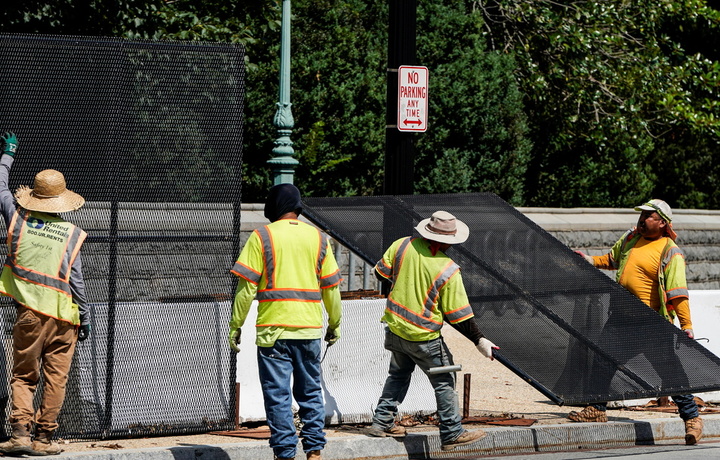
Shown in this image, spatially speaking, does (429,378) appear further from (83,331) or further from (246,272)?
(83,331)

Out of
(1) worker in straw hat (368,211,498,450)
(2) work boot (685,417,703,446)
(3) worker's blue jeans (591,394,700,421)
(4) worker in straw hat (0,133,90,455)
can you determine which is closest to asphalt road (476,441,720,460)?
(2) work boot (685,417,703,446)

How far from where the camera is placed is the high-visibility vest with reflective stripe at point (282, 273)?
6.58 metres

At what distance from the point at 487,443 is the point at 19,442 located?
319 cm

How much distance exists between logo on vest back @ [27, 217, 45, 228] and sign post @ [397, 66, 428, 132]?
3515mm

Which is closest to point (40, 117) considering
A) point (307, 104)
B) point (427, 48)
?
point (307, 104)

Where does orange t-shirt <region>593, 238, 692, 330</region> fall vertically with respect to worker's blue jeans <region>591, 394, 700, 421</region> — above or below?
above

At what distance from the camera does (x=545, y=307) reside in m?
7.98

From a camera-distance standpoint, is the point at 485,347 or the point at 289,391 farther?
the point at 485,347

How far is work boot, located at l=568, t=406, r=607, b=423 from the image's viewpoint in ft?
28.1

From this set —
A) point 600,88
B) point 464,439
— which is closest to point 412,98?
point 464,439

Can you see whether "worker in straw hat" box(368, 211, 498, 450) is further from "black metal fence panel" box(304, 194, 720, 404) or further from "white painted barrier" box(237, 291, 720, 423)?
"white painted barrier" box(237, 291, 720, 423)

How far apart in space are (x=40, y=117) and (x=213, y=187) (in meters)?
1.25

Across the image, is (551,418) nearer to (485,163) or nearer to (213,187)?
(213,187)

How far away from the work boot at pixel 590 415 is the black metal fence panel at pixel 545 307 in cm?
62
